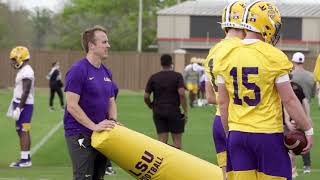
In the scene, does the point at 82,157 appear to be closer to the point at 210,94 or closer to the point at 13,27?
the point at 210,94

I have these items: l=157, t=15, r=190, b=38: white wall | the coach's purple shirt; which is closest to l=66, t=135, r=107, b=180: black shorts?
the coach's purple shirt

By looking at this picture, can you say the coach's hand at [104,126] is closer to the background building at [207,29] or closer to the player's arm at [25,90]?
the player's arm at [25,90]

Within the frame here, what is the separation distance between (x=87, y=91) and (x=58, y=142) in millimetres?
9426

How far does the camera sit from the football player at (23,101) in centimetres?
1380

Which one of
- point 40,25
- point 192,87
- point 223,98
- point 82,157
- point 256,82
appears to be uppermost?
point 256,82

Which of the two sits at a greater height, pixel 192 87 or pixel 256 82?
pixel 256 82

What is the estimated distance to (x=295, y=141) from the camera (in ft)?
20.9

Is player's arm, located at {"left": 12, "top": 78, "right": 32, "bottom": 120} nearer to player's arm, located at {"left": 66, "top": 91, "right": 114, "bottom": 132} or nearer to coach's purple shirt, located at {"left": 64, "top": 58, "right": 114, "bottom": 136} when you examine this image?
coach's purple shirt, located at {"left": 64, "top": 58, "right": 114, "bottom": 136}

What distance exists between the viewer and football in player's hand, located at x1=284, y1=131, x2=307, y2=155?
6363mm

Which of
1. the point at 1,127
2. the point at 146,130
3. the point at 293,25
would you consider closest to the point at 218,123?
the point at 146,130

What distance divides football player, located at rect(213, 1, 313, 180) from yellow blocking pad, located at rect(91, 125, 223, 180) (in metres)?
2.01

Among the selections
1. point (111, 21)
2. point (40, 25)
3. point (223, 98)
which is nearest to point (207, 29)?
point (111, 21)

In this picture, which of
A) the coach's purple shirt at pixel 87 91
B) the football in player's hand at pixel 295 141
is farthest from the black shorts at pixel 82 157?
the football in player's hand at pixel 295 141

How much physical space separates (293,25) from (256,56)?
183 ft
